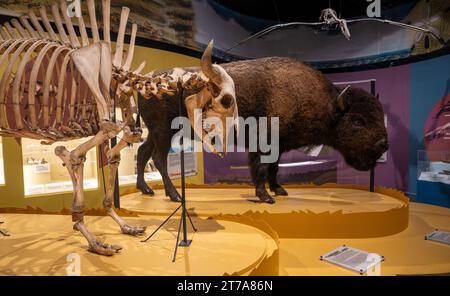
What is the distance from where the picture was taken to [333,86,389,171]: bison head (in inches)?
159

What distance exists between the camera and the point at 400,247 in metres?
3.40

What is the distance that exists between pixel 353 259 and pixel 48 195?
13.2 ft

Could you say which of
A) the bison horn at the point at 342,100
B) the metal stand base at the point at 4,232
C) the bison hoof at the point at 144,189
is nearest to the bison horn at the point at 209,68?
the bison horn at the point at 342,100

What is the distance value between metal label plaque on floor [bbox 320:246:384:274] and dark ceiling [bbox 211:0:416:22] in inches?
147

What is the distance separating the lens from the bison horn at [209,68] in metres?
2.30

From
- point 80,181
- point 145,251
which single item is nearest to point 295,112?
point 145,251

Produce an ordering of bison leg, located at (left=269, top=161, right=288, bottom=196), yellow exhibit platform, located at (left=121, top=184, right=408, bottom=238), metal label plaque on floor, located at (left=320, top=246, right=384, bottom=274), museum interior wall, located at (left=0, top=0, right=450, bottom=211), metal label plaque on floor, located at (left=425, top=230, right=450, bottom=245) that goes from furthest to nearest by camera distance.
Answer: bison leg, located at (left=269, top=161, right=288, bottom=196), museum interior wall, located at (left=0, top=0, right=450, bottom=211), yellow exhibit platform, located at (left=121, top=184, right=408, bottom=238), metal label plaque on floor, located at (left=425, top=230, right=450, bottom=245), metal label plaque on floor, located at (left=320, top=246, right=384, bottom=274)

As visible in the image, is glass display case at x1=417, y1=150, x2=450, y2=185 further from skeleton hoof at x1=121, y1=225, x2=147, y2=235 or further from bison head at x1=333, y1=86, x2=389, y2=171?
skeleton hoof at x1=121, y1=225, x2=147, y2=235

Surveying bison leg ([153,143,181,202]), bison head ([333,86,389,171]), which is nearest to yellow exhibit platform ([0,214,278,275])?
bison leg ([153,143,181,202])

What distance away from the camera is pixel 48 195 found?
14.9 feet

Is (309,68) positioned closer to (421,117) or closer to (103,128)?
(421,117)

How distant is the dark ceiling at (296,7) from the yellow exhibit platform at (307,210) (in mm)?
2839

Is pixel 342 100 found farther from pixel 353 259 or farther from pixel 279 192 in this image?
pixel 353 259

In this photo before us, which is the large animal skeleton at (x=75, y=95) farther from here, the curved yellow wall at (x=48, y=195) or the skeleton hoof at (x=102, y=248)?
the curved yellow wall at (x=48, y=195)
